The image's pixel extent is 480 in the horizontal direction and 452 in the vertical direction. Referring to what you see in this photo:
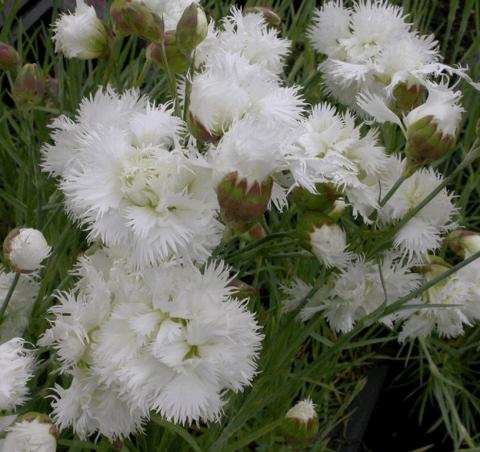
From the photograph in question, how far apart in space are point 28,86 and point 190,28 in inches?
6.5

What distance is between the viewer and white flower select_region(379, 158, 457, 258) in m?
0.61

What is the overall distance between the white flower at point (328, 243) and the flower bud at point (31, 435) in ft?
0.71

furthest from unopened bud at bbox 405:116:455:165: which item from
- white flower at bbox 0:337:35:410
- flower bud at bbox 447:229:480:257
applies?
white flower at bbox 0:337:35:410

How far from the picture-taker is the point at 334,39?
2.54ft

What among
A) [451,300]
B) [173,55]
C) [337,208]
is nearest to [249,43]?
[173,55]

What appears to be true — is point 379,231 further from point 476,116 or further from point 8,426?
point 476,116

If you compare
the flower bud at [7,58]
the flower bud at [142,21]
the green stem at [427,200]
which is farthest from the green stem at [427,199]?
the flower bud at [7,58]

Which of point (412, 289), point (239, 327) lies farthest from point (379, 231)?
point (239, 327)

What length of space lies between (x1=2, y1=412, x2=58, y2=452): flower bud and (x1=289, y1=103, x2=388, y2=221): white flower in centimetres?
24

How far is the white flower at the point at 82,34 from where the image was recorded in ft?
2.28

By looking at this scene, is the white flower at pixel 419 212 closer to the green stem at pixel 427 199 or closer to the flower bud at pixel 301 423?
the green stem at pixel 427 199

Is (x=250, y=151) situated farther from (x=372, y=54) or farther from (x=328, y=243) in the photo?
(x=372, y=54)

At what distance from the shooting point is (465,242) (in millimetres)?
654

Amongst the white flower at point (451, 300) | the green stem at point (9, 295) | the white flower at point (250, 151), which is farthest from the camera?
the white flower at point (451, 300)
